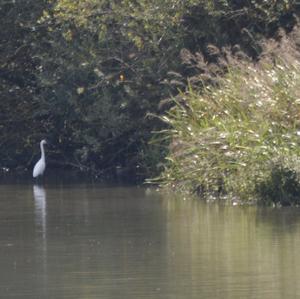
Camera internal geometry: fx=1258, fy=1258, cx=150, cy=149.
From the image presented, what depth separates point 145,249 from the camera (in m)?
13.6

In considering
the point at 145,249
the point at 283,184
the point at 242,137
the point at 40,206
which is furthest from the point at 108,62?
the point at 145,249

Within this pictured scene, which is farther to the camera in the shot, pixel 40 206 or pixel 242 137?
pixel 40 206

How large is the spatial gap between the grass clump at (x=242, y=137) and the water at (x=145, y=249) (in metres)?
0.52

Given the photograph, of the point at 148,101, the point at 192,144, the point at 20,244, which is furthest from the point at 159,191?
the point at 20,244

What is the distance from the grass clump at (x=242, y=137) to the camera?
1775 cm

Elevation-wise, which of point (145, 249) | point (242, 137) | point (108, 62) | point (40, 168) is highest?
point (108, 62)

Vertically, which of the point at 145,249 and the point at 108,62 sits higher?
the point at 108,62

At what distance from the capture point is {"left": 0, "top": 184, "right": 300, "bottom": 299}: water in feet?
36.3

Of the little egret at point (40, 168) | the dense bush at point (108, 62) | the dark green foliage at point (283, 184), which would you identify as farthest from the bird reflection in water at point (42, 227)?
the dark green foliage at point (283, 184)

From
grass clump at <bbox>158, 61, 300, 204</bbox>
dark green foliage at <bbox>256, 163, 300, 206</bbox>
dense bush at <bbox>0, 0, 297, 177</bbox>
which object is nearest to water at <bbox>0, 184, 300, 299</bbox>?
dark green foliage at <bbox>256, 163, 300, 206</bbox>

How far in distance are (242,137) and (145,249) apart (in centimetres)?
545

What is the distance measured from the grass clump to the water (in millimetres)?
516

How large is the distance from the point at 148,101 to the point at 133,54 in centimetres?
93

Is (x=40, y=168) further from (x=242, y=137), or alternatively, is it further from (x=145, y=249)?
(x=145, y=249)
